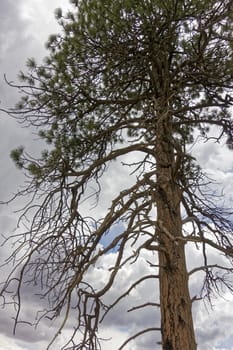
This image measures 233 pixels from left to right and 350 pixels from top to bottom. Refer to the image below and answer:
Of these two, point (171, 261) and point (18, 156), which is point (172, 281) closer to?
point (171, 261)

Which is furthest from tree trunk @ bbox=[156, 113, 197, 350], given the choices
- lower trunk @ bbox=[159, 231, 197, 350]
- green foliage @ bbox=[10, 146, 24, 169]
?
green foliage @ bbox=[10, 146, 24, 169]

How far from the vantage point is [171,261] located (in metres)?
4.07

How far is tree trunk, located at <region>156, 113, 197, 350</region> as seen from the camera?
151 inches

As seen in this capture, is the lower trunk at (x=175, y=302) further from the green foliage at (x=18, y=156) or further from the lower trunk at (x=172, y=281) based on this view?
the green foliage at (x=18, y=156)

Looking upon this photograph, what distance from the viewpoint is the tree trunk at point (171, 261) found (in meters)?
3.82

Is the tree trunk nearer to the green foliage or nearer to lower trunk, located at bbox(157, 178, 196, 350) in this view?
lower trunk, located at bbox(157, 178, 196, 350)

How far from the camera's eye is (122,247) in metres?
4.06

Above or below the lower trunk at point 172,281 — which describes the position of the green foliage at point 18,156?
above

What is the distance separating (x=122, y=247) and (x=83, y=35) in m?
2.74

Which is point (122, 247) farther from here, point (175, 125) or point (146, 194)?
point (175, 125)

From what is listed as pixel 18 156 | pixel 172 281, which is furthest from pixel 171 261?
pixel 18 156

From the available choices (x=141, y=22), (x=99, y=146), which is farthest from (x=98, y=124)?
(x=141, y=22)

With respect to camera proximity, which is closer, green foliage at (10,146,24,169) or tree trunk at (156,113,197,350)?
tree trunk at (156,113,197,350)

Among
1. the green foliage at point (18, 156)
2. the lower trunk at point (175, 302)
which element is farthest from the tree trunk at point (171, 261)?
the green foliage at point (18, 156)
